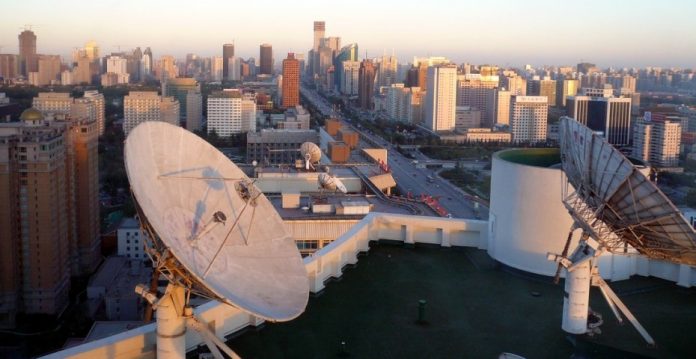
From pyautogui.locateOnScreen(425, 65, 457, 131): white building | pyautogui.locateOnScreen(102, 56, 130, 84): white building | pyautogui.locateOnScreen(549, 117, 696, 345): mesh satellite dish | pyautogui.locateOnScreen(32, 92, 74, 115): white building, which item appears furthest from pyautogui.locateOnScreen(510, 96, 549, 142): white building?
pyautogui.locateOnScreen(102, 56, 130, 84): white building

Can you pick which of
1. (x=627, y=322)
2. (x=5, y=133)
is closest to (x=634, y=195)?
(x=627, y=322)

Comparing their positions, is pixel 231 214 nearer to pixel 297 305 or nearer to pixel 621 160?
pixel 297 305

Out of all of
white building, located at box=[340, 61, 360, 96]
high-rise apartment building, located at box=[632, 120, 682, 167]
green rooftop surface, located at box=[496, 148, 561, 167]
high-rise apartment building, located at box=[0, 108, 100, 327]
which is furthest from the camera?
white building, located at box=[340, 61, 360, 96]

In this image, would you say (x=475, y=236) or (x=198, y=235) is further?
(x=475, y=236)

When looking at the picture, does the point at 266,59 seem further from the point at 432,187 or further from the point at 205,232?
the point at 205,232

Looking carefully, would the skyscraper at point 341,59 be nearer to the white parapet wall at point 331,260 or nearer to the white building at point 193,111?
the white building at point 193,111

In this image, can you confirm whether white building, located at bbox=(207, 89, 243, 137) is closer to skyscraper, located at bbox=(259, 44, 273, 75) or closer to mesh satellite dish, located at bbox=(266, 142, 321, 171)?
mesh satellite dish, located at bbox=(266, 142, 321, 171)

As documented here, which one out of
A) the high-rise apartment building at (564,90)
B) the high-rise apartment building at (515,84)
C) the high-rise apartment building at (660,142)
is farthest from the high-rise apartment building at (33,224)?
the high-rise apartment building at (564,90)
